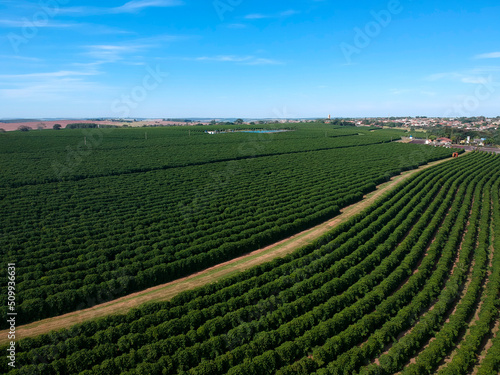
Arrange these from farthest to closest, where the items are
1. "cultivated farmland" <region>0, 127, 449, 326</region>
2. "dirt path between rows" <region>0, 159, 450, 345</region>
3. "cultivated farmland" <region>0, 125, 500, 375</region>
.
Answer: "cultivated farmland" <region>0, 127, 449, 326</region> < "dirt path between rows" <region>0, 159, 450, 345</region> < "cultivated farmland" <region>0, 125, 500, 375</region>

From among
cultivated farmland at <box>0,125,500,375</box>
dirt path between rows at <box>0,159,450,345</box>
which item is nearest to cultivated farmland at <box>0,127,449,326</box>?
cultivated farmland at <box>0,125,500,375</box>

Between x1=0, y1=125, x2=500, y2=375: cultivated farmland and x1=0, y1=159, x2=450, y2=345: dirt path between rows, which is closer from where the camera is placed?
x1=0, y1=125, x2=500, y2=375: cultivated farmland

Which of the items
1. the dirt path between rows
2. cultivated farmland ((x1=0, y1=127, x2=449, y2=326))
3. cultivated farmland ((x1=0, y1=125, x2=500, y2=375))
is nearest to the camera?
cultivated farmland ((x1=0, y1=125, x2=500, y2=375))

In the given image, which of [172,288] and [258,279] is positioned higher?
[258,279]

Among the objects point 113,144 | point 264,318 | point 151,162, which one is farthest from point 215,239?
point 113,144

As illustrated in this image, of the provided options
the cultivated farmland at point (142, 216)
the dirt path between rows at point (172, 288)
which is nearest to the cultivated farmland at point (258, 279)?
the cultivated farmland at point (142, 216)

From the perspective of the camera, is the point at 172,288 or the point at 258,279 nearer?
the point at 258,279

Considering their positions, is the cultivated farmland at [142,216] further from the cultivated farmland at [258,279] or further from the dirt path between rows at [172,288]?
the dirt path between rows at [172,288]

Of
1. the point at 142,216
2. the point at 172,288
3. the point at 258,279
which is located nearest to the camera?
the point at 258,279

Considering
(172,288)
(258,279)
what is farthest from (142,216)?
(258,279)

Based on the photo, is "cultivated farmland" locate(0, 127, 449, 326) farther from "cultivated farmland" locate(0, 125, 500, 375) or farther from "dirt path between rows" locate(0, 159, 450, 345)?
"dirt path between rows" locate(0, 159, 450, 345)

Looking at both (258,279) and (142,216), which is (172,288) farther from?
(142,216)

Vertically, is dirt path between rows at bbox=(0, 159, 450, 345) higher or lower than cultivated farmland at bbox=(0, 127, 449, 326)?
lower
